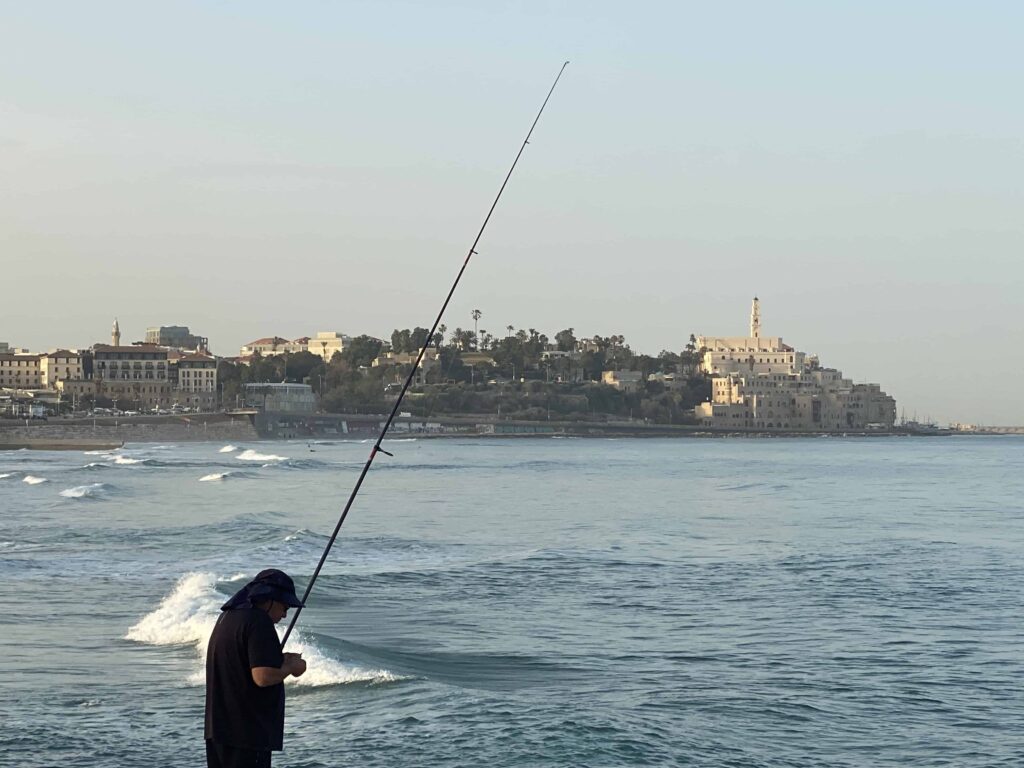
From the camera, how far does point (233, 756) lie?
5.91 meters

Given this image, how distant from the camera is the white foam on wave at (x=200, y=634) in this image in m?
12.5

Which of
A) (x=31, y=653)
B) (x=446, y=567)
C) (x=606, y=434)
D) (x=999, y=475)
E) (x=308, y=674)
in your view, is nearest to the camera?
(x=308, y=674)

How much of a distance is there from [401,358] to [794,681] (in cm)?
18357

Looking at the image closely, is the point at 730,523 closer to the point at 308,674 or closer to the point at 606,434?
the point at 308,674

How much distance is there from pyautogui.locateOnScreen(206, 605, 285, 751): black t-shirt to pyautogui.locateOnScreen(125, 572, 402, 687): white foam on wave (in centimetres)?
646

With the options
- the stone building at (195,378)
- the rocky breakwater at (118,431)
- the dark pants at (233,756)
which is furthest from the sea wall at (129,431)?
the dark pants at (233,756)

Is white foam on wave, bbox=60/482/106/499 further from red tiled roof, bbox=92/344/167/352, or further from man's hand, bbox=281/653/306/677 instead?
red tiled roof, bbox=92/344/167/352

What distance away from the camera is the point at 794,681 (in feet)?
41.5

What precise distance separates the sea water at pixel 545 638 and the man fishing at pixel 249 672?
3790 millimetres

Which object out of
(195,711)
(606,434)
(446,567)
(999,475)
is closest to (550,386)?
(606,434)

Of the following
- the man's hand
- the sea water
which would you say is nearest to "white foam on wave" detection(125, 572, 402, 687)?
the sea water

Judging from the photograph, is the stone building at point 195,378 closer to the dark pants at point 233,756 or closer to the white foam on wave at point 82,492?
the white foam on wave at point 82,492

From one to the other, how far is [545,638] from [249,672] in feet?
31.4

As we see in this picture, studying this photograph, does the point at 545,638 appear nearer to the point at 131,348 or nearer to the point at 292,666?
the point at 292,666
